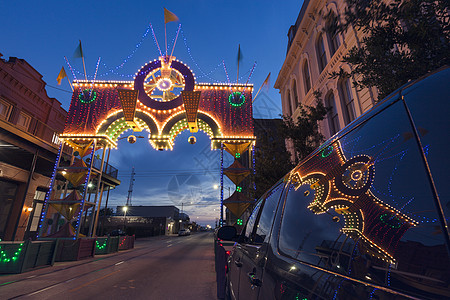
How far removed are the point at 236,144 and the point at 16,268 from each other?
33.3 ft

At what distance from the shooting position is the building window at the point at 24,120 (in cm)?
1462

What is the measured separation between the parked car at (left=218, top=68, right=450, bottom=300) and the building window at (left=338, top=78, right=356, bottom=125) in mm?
9870

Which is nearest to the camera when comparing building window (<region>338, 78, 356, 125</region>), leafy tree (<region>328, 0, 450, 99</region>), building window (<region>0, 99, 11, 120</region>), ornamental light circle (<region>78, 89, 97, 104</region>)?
leafy tree (<region>328, 0, 450, 99</region>)

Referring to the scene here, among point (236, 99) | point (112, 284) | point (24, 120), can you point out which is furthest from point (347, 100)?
point (24, 120)

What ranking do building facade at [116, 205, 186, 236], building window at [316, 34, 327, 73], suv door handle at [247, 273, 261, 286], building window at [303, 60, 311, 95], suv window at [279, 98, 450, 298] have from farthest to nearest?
building facade at [116, 205, 186, 236] < building window at [303, 60, 311, 95] < building window at [316, 34, 327, 73] < suv door handle at [247, 273, 261, 286] < suv window at [279, 98, 450, 298]

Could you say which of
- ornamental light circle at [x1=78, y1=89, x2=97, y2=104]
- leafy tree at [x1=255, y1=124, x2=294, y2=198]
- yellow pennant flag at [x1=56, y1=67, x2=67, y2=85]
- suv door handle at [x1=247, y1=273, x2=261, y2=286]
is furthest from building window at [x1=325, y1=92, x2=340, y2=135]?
yellow pennant flag at [x1=56, y1=67, x2=67, y2=85]

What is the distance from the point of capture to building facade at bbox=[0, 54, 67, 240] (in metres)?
13.1

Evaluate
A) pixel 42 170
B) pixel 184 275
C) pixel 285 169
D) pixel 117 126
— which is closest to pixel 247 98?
pixel 285 169

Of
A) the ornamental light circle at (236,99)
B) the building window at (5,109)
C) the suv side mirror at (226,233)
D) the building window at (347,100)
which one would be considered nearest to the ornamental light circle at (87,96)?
the building window at (5,109)

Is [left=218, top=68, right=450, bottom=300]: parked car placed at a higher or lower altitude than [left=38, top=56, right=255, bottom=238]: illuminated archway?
lower

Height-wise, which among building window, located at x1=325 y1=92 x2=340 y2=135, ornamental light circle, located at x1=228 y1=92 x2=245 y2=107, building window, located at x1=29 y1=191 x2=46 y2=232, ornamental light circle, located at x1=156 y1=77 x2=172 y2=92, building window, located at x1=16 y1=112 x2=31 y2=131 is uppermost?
ornamental light circle, located at x1=156 y1=77 x2=172 y2=92

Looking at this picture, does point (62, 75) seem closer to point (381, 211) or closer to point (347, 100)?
point (347, 100)

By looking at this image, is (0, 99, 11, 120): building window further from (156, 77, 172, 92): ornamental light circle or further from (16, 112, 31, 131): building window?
(156, 77, 172, 92): ornamental light circle

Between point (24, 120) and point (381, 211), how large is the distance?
20.0 m
